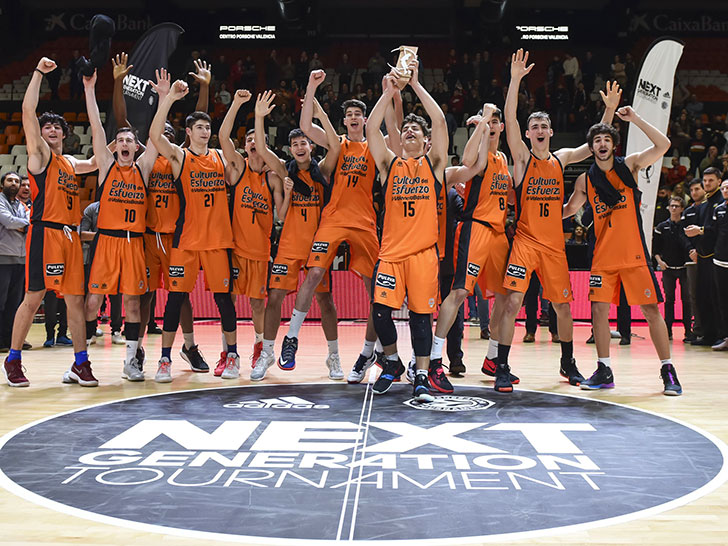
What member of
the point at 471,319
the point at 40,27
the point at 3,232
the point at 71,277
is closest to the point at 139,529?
the point at 71,277

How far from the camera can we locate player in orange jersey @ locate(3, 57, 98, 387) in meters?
5.71

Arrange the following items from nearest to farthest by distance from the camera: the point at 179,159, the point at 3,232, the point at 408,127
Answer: the point at 408,127 → the point at 179,159 → the point at 3,232

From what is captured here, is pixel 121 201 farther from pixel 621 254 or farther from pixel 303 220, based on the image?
pixel 621 254

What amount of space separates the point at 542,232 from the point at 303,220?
205 cm

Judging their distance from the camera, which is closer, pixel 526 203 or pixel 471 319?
pixel 526 203

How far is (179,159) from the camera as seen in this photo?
243 inches

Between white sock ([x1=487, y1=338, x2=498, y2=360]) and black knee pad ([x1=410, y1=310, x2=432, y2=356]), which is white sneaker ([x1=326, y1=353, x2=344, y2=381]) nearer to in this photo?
black knee pad ([x1=410, y1=310, x2=432, y2=356])

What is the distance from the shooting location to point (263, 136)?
20.4ft

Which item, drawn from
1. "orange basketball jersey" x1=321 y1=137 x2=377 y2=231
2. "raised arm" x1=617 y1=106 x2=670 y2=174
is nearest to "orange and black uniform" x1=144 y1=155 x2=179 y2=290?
"orange basketball jersey" x1=321 y1=137 x2=377 y2=231

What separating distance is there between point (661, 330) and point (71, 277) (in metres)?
4.70

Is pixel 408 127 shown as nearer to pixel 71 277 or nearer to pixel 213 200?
pixel 213 200

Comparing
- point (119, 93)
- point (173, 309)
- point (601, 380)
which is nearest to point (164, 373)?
point (173, 309)

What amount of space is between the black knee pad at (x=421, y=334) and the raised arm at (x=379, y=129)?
1135 millimetres

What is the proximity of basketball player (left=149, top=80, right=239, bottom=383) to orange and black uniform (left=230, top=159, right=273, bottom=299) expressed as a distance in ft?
0.50
